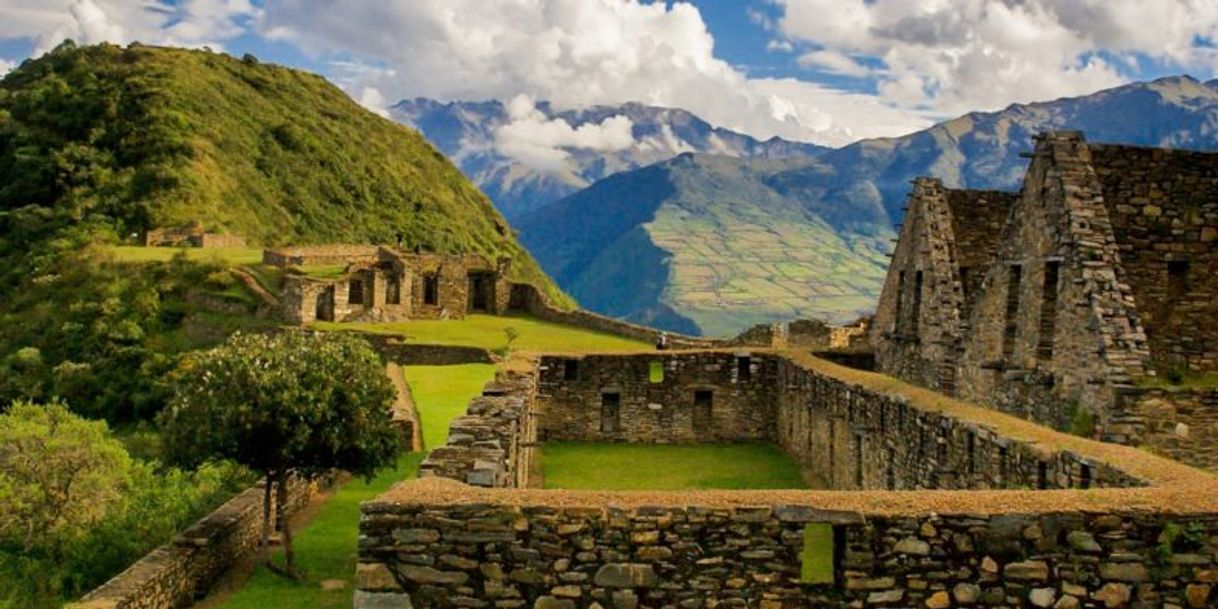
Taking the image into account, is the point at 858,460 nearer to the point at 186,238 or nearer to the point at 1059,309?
the point at 1059,309

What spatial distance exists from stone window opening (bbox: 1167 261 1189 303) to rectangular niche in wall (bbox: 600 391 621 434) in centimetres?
1259

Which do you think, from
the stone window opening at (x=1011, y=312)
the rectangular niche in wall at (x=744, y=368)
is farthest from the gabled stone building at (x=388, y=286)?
the stone window opening at (x=1011, y=312)

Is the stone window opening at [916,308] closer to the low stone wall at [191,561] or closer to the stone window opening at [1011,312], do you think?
the stone window opening at [1011,312]

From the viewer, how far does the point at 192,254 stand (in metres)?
74.7

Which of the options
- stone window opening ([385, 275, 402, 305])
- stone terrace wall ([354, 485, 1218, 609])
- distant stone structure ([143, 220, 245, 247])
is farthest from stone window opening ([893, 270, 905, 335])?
distant stone structure ([143, 220, 245, 247])

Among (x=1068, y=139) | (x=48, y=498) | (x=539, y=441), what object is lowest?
(x=48, y=498)

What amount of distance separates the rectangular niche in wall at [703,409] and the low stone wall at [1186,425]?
12.9 metres

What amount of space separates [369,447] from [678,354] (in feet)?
33.7

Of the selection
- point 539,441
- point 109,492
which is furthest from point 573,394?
point 109,492

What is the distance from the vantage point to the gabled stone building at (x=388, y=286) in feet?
199

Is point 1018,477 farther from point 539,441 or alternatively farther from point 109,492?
point 109,492

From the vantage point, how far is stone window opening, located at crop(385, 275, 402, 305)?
65.2m

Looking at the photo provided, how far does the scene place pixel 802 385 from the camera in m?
23.1

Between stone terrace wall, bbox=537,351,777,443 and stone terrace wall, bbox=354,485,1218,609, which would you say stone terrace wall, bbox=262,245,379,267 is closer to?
stone terrace wall, bbox=537,351,777,443
